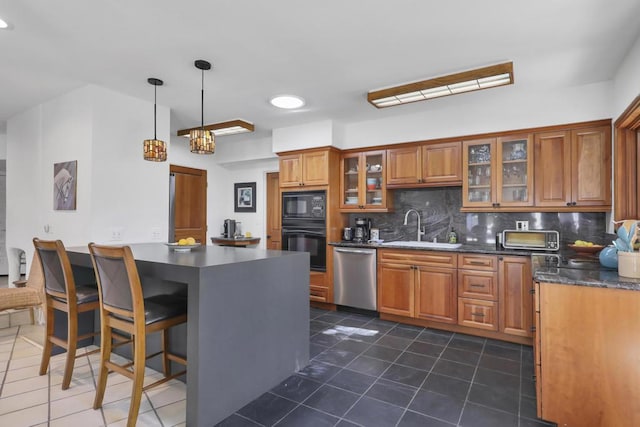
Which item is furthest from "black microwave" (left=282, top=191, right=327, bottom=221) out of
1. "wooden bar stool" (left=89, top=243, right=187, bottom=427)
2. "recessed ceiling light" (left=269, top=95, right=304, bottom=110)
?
"wooden bar stool" (left=89, top=243, right=187, bottom=427)

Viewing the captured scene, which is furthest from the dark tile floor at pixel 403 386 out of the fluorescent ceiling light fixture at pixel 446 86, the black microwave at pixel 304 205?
the fluorescent ceiling light fixture at pixel 446 86

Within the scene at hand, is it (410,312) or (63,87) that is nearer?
(63,87)

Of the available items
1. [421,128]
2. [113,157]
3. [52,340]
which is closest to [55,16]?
[113,157]

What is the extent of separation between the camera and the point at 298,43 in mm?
2549

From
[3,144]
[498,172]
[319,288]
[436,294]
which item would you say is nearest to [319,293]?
[319,288]

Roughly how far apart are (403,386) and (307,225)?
2.59 meters

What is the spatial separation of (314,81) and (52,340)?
119 inches

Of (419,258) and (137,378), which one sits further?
(419,258)

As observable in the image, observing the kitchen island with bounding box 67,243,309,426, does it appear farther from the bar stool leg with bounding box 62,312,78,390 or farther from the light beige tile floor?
the bar stool leg with bounding box 62,312,78,390

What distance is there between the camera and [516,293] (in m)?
3.25

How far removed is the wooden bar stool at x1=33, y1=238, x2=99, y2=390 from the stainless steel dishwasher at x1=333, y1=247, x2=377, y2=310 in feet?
8.72

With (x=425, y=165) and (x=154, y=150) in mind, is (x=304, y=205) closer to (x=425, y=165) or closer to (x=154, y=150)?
(x=425, y=165)

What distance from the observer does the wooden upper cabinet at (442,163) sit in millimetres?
3840

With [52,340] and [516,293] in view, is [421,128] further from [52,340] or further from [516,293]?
[52,340]
